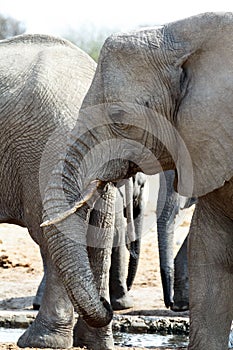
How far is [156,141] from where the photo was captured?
413cm

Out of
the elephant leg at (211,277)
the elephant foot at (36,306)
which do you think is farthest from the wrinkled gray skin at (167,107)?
the elephant foot at (36,306)

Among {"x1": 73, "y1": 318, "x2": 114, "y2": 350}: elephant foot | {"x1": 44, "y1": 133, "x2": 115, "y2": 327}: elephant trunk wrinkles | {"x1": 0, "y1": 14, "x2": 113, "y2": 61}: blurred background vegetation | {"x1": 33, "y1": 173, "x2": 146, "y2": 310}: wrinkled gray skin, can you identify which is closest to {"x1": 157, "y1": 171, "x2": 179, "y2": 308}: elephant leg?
{"x1": 33, "y1": 173, "x2": 146, "y2": 310}: wrinkled gray skin

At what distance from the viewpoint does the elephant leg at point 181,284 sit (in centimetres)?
720

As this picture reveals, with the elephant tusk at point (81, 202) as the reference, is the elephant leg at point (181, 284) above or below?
below

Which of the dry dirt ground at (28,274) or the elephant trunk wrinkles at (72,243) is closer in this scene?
the elephant trunk wrinkles at (72,243)

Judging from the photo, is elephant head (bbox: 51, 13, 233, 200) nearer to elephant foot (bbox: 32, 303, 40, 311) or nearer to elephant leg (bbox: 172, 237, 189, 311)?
elephant foot (bbox: 32, 303, 40, 311)

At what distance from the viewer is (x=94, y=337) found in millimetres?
5391

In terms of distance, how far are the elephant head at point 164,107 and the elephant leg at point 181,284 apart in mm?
3101

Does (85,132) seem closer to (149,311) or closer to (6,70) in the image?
(6,70)

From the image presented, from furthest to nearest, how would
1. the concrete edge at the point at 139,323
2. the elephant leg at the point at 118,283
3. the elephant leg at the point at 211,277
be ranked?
the elephant leg at the point at 118,283 < the concrete edge at the point at 139,323 < the elephant leg at the point at 211,277

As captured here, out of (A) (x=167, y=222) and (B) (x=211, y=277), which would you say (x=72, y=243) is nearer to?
(B) (x=211, y=277)

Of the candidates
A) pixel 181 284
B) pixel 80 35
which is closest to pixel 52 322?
pixel 181 284

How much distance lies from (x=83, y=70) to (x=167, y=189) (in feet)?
7.90

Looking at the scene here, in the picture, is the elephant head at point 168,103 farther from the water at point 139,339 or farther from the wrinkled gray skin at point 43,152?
the water at point 139,339
